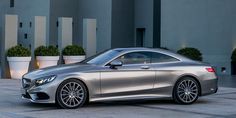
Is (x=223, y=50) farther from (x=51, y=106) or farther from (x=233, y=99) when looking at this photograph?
(x=51, y=106)

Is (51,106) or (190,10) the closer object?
(51,106)

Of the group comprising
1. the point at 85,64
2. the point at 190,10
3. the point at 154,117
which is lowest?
the point at 154,117

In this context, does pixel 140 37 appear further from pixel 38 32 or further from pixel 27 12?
pixel 38 32

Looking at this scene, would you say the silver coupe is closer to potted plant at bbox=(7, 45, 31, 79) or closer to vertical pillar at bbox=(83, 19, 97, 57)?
potted plant at bbox=(7, 45, 31, 79)

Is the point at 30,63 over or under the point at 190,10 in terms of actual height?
under

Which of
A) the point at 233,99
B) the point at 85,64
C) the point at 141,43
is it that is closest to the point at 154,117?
the point at 85,64

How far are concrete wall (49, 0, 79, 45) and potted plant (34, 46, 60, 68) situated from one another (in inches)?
451

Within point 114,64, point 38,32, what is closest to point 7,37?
point 38,32

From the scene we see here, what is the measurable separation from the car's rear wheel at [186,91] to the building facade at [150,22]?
12396mm

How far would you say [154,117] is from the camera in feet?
31.8

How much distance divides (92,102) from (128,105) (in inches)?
33.4

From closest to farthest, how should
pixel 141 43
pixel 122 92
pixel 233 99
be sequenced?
pixel 122 92
pixel 233 99
pixel 141 43

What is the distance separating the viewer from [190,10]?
966 inches

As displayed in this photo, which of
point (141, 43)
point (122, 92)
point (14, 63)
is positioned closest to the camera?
point (122, 92)
